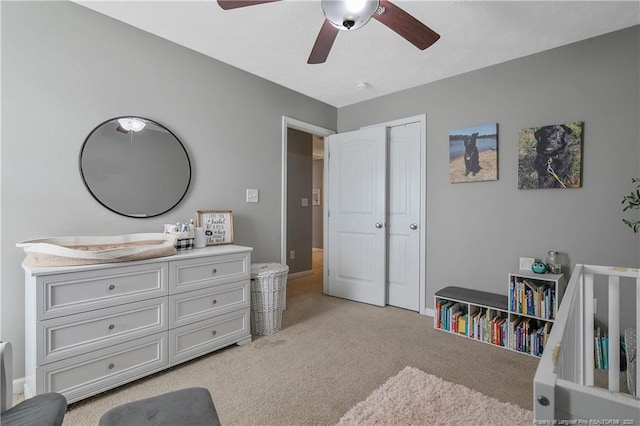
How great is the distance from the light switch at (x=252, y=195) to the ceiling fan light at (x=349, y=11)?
179 cm

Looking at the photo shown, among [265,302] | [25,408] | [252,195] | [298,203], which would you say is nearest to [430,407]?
[265,302]

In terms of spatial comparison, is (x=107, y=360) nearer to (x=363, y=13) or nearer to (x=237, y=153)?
(x=237, y=153)

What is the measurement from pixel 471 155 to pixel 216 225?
2.48m

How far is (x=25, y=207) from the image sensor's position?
1841 mm

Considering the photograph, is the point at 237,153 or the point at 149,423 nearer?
the point at 149,423

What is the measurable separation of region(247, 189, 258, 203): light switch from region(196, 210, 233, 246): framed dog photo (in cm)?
30

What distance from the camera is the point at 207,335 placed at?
224cm

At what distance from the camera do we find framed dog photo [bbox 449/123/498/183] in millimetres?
2807

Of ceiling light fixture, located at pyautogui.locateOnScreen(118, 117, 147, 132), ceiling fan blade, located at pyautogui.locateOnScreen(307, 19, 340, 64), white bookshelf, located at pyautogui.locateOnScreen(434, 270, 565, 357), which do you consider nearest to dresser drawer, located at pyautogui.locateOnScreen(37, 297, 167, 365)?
ceiling light fixture, located at pyautogui.locateOnScreen(118, 117, 147, 132)

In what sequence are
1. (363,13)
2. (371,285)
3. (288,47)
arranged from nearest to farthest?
(363,13) → (288,47) → (371,285)

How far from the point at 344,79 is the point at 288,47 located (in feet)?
2.62

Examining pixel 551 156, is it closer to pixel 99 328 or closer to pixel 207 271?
pixel 207 271

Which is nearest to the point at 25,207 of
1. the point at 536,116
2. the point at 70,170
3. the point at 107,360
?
the point at 70,170

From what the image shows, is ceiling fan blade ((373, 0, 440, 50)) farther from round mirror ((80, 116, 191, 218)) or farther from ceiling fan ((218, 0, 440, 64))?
round mirror ((80, 116, 191, 218))
